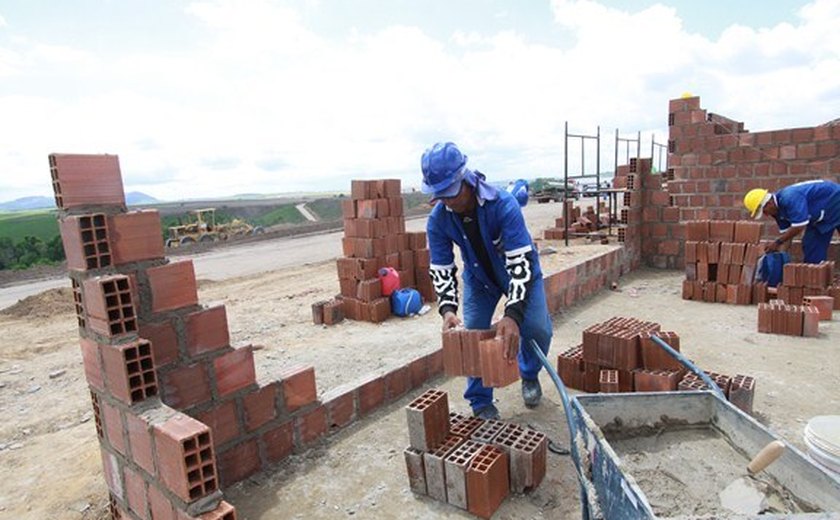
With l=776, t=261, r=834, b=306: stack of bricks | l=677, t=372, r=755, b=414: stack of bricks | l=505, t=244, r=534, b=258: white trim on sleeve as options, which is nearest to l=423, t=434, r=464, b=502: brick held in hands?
l=505, t=244, r=534, b=258: white trim on sleeve

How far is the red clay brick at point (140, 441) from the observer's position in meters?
2.34

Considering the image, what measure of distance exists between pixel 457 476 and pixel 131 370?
1677mm

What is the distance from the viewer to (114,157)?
8.05 feet

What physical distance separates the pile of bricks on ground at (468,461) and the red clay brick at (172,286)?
137 cm

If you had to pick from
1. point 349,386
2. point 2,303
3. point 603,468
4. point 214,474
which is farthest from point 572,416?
point 2,303

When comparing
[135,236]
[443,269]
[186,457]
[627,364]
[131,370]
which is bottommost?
[627,364]

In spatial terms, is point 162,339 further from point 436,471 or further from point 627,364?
point 627,364

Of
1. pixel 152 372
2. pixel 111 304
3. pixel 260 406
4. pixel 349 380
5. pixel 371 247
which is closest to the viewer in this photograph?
pixel 111 304

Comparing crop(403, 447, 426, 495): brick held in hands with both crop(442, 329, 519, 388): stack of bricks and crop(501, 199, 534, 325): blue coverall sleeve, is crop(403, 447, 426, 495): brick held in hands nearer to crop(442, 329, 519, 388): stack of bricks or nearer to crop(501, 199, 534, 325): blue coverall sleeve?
crop(442, 329, 519, 388): stack of bricks

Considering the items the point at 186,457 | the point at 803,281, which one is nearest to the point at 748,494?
the point at 186,457

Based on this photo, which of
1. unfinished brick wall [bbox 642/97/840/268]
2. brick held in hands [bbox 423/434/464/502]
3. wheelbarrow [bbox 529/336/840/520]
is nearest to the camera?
wheelbarrow [bbox 529/336/840/520]

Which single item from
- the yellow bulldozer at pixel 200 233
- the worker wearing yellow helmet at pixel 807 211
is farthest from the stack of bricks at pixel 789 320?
the yellow bulldozer at pixel 200 233

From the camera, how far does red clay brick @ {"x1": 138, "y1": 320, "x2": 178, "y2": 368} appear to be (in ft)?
8.67

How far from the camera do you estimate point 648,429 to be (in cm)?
270
